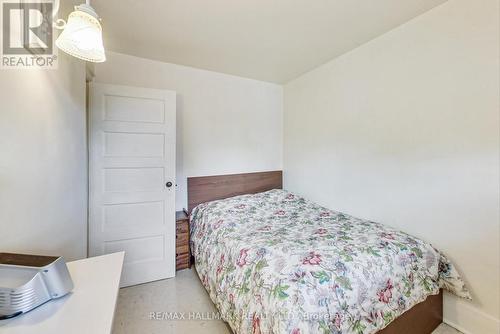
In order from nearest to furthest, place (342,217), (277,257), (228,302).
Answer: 1. (277,257)
2. (228,302)
3. (342,217)

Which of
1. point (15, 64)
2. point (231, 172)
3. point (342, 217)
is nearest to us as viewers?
point (15, 64)

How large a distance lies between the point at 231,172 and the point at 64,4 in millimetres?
2180

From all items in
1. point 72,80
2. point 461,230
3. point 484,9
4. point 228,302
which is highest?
point 484,9

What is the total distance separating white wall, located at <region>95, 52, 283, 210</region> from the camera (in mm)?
2533

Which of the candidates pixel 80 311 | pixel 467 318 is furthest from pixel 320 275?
pixel 467 318

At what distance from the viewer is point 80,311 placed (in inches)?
29.5

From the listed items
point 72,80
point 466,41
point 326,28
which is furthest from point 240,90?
point 466,41

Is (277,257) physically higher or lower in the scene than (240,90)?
lower

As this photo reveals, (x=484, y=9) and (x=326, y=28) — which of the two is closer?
(x=484, y=9)

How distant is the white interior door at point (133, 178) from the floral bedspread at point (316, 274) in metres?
0.54

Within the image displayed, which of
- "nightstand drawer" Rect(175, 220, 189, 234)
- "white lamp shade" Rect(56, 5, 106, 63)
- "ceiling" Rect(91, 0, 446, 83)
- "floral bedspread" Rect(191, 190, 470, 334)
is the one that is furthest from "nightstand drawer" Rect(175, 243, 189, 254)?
"ceiling" Rect(91, 0, 446, 83)

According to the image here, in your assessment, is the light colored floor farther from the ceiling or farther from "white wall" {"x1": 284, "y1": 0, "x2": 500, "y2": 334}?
the ceiling

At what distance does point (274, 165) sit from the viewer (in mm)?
3426

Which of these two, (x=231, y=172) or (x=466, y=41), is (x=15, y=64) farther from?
(x=466, y=41)
